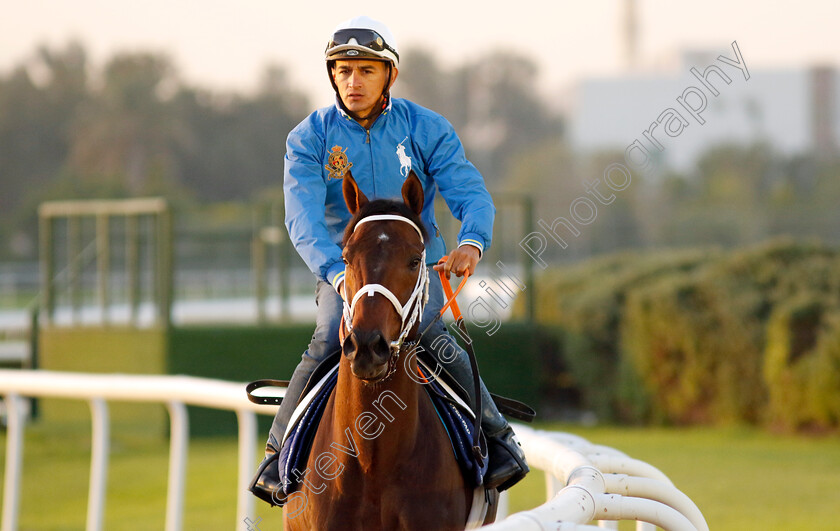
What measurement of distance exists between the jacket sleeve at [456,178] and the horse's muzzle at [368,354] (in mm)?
645

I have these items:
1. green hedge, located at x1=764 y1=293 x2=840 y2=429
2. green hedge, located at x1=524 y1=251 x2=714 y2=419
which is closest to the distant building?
green hedge, located at x1=524 y1=251 x2=714 y2=419

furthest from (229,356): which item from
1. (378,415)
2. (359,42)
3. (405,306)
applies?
(405,306)

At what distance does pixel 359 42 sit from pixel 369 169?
0.40 m

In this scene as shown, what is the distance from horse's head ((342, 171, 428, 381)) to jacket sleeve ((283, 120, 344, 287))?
0.48 ft

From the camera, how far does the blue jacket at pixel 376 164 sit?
3.36 metres

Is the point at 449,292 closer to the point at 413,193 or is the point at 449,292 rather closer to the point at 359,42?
the point at 413,193

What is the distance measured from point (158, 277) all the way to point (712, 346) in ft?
18.1

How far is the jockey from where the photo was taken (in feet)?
11.0

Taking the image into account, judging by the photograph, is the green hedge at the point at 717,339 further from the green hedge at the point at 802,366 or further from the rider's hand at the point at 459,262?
the rider's hand at the point at 459,262

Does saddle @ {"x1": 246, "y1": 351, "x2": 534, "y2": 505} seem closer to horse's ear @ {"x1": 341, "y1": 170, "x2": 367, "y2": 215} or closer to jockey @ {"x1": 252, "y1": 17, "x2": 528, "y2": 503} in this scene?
jockey @ {"x1": 252, "y1": 17, "x2": 528, "y2": 503}

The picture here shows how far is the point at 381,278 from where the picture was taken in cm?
286

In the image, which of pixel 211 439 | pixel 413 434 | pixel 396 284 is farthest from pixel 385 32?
pixel 211 439

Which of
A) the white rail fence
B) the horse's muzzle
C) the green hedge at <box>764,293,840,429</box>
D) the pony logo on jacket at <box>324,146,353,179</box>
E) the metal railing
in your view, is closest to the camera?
the white rail fence

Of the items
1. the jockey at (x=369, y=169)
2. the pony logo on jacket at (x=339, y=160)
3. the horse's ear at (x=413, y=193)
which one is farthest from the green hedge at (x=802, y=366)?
the horse's ear at (x=413, y=193)
